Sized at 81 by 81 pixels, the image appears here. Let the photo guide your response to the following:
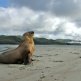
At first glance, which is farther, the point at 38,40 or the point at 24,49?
the point at 38,40

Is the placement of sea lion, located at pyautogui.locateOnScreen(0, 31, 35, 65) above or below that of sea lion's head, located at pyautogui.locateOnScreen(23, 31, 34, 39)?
below

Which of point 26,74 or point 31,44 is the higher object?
point 31,44

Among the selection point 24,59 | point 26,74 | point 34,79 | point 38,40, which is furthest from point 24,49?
point 38,40

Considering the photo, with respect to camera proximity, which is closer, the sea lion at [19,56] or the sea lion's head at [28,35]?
the sea lion at [19,56]

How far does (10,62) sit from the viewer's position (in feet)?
38.9

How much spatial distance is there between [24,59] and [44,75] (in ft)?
11.6

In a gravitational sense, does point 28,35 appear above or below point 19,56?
above

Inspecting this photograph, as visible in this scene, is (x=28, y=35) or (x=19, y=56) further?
(x=28, y=35)

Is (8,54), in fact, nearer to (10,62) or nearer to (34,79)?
(10,62)

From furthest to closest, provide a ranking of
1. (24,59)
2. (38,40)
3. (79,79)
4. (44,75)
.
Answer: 1. (38,40)
2. (24,59)
3. (44,75)
4. (79,79)

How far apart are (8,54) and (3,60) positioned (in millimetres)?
322

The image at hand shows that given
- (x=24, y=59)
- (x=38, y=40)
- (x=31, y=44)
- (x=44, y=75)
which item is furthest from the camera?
(x=38, y=40)

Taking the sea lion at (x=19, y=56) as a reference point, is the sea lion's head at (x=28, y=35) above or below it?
above

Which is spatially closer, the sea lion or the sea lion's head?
the sea lion
